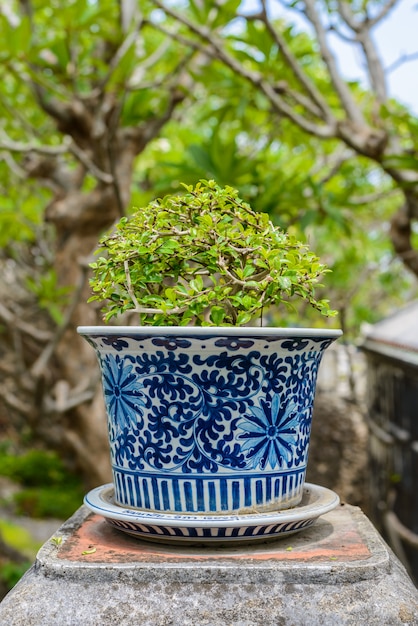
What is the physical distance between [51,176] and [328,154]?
1.23 meters

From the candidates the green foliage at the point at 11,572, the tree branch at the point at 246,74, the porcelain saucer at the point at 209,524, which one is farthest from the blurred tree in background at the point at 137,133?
the porcelain saucer at the point at 209,524

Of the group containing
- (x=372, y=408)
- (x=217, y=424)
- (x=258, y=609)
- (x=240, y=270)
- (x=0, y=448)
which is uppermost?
(x=240, y=270)

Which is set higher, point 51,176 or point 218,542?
point 51,176

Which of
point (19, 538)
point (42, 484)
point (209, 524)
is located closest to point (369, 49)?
point (209, 524)

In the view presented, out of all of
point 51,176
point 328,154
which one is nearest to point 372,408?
point 328,154

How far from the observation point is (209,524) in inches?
31.4

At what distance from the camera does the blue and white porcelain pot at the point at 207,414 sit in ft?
2.72

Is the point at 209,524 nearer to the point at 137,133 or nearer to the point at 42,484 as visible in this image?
the point at 137,133

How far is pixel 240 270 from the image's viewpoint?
2.90ft

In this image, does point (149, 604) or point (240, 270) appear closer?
point (149, 604)

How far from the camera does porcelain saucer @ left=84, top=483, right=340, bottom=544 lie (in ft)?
2.64

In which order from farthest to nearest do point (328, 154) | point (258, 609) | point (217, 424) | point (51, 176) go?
point (328, 154) < point (51, 176) < point (217, 424) < point (258, 609)

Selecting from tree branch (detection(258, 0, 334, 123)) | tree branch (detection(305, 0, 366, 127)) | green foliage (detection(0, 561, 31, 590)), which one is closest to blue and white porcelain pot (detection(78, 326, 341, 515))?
tree branch (detection(258, 0, 334, 123))

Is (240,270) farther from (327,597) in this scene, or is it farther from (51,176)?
(51,176)
